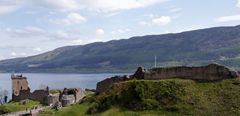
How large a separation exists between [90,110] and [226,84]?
1706 centimetres

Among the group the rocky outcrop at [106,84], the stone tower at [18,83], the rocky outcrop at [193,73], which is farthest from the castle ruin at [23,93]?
the rocky outcrop at [193,73]

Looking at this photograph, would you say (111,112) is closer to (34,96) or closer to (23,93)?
(34,96)

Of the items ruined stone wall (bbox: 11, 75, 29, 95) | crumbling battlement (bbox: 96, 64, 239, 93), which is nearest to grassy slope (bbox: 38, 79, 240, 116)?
crumbling battlement (bbox: 96, 64, 239, 93)

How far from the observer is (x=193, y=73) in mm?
60062

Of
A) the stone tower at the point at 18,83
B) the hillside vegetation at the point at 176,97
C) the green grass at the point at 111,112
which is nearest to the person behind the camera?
the hillside vegetation at the point at 176,97

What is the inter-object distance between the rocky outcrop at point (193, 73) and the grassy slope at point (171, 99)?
959mm

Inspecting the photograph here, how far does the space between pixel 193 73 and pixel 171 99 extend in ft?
17.4

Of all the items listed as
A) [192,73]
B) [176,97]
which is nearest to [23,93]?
[192,73]

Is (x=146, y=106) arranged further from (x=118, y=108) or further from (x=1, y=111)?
(x=1, y=111)

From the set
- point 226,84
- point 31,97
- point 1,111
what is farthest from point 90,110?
point 31,97

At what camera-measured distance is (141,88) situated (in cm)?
5969

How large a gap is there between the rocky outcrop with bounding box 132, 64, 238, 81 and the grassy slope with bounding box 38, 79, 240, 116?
96 cm

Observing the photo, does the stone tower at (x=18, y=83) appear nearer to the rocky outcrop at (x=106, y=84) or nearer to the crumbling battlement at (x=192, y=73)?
the rocky outcrop at (x=106, y=84)

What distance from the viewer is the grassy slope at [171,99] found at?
2126 inches
